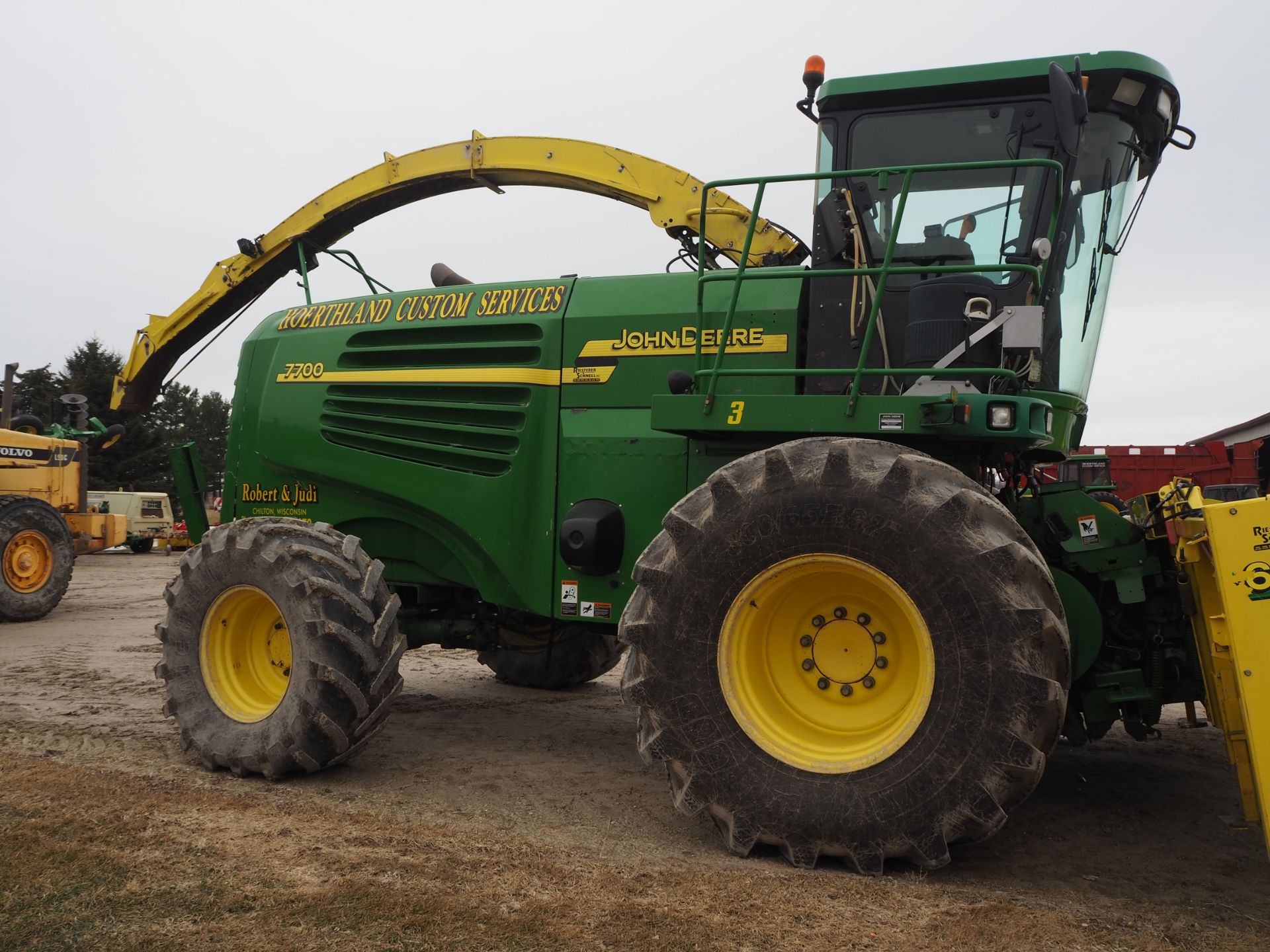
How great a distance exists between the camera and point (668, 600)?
13.9 ft

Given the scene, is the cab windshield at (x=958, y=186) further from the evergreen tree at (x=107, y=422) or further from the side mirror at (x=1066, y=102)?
the evergreen tree at (x=107, y=422)

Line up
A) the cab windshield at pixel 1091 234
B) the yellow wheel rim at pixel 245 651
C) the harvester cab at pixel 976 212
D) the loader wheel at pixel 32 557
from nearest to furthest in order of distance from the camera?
1. the harvester cab at pixel 976 212
2. the cab windshield at pixel 1091 234
3. the yellow wheel rim at pixel 245 651
4. the loader wheel at pixel 32 557

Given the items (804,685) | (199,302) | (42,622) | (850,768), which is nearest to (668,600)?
(804,685)

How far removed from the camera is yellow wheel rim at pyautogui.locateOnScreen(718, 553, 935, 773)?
4.05 metres

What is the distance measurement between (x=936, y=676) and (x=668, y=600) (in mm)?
1084

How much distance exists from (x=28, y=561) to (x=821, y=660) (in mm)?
12063

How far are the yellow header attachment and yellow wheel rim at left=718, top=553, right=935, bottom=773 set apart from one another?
97.1 inches

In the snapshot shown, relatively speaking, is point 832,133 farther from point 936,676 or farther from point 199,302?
point 199,302

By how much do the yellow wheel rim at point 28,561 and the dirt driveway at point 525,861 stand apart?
283 inches

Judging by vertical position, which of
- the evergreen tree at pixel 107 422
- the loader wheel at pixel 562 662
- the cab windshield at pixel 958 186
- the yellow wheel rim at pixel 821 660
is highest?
the evergreen tree at pixel 107 422

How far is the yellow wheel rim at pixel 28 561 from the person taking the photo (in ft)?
41.7

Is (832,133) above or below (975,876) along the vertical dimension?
above

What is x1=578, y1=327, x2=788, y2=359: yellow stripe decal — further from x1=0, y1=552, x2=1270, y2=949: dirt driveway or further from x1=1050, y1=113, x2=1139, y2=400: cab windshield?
x1=0, y1=552, x2=1270, y2=949: dirt driveway

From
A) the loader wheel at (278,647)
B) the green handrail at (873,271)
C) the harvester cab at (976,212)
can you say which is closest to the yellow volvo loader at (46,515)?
the loader wheel at (278,647)
